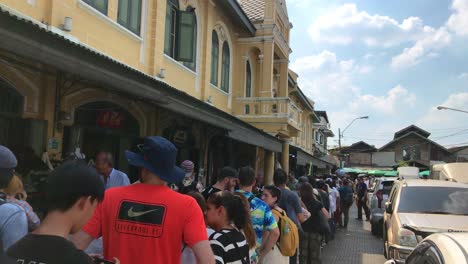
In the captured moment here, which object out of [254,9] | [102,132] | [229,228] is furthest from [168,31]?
[229,228]

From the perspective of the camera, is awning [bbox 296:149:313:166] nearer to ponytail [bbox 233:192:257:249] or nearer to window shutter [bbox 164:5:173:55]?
window shutter [bbox 164:5:173:55]

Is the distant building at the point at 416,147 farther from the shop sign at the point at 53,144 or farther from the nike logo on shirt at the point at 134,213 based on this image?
the nike logo on shirt at the point at 134,213

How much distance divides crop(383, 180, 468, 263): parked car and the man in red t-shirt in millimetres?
5124

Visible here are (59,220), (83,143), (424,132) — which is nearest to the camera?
(59,220)

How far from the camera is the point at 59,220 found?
1.92 meters

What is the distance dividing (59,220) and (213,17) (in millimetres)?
13812

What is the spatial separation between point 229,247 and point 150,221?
863mm

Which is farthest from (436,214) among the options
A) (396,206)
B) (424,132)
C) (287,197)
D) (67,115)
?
(424,132)

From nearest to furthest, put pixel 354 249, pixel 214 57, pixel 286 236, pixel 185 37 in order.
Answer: pixel 286 236
pixel 354 249
pixel 185 37
pixel 214 57

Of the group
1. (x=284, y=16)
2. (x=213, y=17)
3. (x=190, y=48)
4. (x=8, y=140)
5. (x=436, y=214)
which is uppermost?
(x=284, y=16)

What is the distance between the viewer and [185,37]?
495 inches

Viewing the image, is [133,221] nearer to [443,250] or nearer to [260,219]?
[260,219]

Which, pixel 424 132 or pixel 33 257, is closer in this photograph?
pixel 33 257

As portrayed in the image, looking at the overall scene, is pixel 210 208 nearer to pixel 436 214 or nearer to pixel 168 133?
pixel 436 214
